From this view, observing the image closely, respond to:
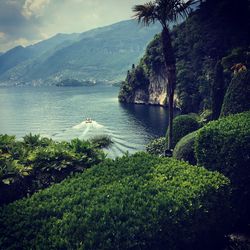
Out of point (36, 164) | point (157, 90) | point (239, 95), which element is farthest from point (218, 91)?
point (157, 90)

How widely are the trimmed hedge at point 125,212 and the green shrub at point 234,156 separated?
257 cm

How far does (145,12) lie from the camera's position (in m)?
29.1

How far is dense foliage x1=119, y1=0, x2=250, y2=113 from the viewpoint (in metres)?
52.8

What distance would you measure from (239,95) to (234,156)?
967cm

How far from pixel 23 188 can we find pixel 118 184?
7.11 metres

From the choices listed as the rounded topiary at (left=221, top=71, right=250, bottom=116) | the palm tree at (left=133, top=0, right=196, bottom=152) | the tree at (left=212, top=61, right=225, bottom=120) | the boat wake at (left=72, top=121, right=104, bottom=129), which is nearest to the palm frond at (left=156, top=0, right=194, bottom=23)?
the palm tree at (left=133, top=0, right=196, bottom=152)

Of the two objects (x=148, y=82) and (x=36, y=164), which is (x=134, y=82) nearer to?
(x=148, y=82)

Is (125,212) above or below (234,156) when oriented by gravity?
below

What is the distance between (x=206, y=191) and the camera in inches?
619

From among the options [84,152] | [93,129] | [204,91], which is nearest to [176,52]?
[204,91]

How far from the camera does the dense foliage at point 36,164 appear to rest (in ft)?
63.6

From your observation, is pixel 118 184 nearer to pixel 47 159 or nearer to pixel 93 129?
pixel 47 159

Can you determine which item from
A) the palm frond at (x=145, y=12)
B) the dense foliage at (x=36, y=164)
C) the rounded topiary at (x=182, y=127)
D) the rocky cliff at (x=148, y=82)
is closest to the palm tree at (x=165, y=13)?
the palm frond at (x=145, y=12)

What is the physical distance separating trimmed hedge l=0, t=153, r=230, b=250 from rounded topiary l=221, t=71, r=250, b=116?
11.4 m
